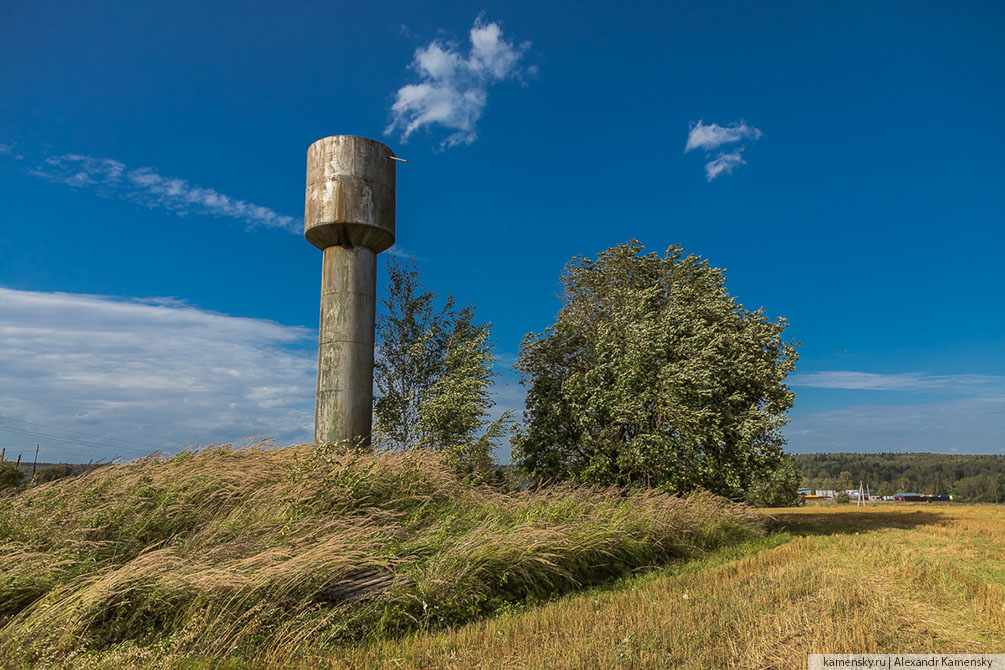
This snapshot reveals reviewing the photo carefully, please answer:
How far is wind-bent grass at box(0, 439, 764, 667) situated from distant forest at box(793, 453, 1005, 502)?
85.1 metres

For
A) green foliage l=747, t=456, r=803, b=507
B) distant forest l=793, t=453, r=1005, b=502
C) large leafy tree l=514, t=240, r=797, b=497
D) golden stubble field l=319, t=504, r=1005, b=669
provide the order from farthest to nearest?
distant forest l=793, t=453, r=1005, b=502 < green foliage l=747, t=456, r=803, b=507 < large leafy tree l=514, t=240, r=797, b=497 < golden stubble field l=319, t=504, r=1005, b=669

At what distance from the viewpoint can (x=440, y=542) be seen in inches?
310

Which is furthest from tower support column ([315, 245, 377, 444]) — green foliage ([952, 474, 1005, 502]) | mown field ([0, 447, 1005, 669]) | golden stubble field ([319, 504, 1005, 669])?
green foliage ([952, 474, 1005, 502])

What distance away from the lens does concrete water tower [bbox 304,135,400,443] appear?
13609mm

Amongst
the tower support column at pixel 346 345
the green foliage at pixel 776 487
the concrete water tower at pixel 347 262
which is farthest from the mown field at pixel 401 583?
the green foliage at pixel 776 487

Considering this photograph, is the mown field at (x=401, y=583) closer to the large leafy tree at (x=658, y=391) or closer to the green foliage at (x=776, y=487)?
the large leafy tree at (x=658, y=391)

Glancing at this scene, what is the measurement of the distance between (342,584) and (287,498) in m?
2.04

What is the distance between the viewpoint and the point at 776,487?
28.9 meters

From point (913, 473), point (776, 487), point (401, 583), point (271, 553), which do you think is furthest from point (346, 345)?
point (913, 473)

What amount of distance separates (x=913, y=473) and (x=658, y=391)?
13594 centimetres

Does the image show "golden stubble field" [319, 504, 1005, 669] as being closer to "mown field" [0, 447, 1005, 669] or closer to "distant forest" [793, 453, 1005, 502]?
"mown field" [0, 447, 1005, 669]

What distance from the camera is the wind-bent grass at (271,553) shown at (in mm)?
5578

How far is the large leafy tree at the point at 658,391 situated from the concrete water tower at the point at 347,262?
6.19 meters

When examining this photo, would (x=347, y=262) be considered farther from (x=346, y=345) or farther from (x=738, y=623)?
(x=738, y=623)
